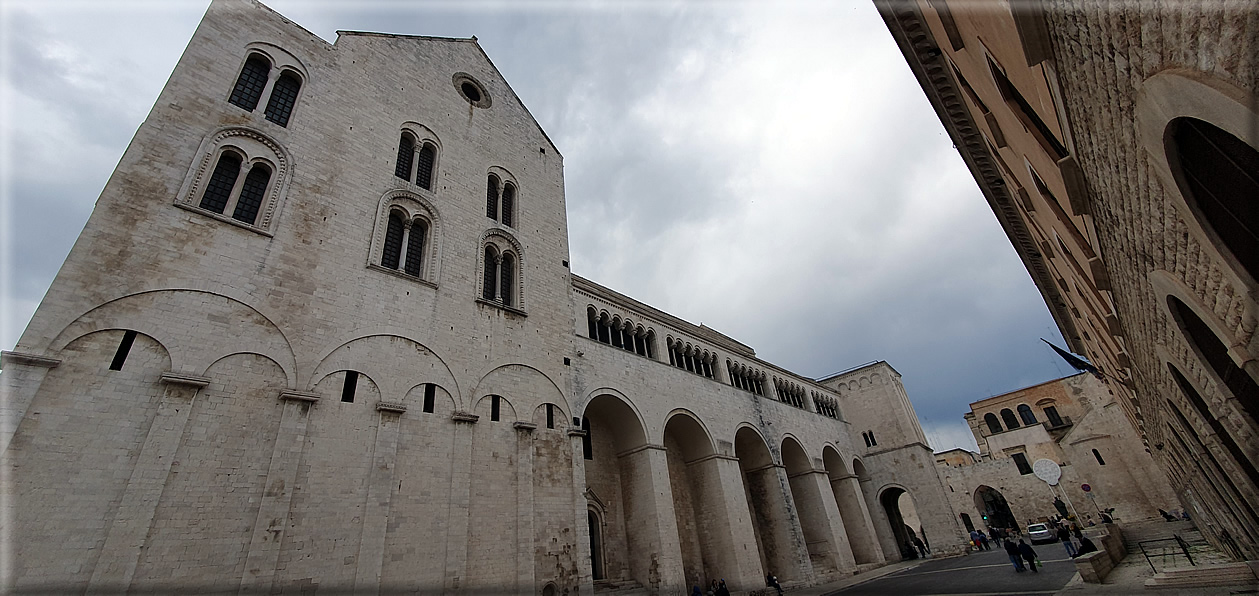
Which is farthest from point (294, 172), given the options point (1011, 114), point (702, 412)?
point (702, 412)

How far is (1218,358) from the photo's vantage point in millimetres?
5203

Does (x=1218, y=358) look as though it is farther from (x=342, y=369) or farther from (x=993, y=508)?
(x=993, y=508)

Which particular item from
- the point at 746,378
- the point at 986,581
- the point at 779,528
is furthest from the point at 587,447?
the point at 986,581

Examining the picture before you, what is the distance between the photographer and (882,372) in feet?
103

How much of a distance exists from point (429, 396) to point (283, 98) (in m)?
8.22

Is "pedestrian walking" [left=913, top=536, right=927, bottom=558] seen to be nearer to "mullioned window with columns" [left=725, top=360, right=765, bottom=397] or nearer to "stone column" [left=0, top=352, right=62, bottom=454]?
"mullioned window with columns" [left=725, top=360, right=765, bottom=397]

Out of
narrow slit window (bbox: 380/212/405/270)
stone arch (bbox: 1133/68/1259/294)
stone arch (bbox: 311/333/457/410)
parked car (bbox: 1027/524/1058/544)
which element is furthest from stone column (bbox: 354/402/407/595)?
parked car (bbox: 1027/524/1058/544)

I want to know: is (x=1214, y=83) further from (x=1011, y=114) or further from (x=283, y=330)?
(x=283, y=330)

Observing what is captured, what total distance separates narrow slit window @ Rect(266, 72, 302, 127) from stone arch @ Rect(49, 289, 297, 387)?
197 inches

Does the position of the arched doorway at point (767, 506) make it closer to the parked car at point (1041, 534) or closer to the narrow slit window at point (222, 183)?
the parked car at point (1041, 534)

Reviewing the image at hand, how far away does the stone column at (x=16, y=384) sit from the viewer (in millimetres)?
6492

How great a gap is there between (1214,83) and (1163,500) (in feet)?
124

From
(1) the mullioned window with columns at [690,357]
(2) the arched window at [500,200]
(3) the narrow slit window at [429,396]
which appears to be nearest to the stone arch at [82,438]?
(3) the narrow slit window at [429,396]

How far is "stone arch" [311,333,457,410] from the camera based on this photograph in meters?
9.96
